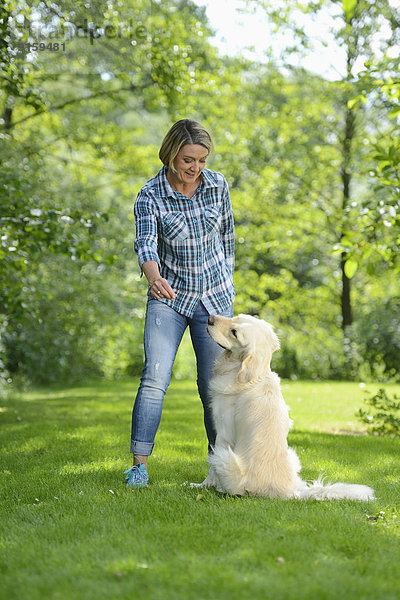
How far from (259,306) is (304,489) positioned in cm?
1528

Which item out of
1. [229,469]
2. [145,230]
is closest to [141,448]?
A: [229,469]

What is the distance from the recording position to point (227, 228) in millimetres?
4551

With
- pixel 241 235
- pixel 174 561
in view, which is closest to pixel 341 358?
pixel 241 235

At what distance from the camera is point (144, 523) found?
10.8 feet

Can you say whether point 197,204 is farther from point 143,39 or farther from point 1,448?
point 143,39

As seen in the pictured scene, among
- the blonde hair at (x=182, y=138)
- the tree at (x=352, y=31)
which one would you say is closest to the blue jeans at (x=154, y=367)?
the blonde hair at (x=182, y=138)

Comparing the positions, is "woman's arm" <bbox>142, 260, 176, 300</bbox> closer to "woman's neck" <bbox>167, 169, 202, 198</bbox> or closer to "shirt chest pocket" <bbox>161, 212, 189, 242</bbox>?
"shirt chest pocket" <bbox>161, 212, 189, 242</bbox>

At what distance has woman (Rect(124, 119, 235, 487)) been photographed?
13.4 ft

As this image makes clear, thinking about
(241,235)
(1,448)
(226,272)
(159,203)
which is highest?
(241,235)

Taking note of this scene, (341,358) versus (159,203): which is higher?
(159,203)

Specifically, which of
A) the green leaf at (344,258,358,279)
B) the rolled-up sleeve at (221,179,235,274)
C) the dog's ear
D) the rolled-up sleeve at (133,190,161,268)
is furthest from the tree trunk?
the dog's ear

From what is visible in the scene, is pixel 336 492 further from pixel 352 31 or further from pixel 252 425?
pixel 352 31

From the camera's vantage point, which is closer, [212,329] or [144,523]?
[144,523]

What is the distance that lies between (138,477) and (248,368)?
41.0 inches
